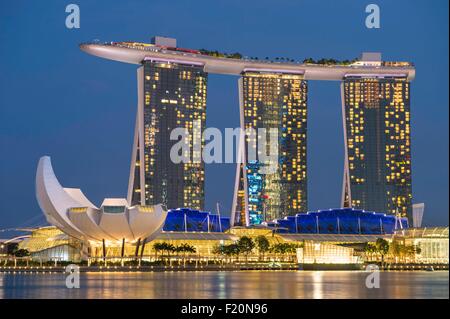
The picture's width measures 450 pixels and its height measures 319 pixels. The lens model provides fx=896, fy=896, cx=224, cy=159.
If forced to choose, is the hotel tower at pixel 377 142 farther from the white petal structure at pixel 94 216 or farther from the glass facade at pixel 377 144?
the white petal structure at pixel 94 216

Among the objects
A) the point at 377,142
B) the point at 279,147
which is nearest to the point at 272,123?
the point at 279,147

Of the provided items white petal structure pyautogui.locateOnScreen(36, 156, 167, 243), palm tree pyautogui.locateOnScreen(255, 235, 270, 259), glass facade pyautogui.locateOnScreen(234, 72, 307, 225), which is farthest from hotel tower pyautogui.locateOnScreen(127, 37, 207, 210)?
white petal structure pyautogui.locateOnScreen(36, 156, 167, 243)

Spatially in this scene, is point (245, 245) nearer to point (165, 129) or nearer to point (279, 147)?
point (165, 129)

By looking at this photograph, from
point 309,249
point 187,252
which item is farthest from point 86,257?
point 309,249

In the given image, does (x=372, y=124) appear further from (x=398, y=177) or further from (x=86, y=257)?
(x=86, y=257)

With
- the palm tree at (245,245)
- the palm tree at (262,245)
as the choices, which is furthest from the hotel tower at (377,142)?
the palm tree at (245,245)

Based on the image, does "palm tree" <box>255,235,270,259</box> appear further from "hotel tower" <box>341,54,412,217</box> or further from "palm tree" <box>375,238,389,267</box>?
"hotel tower" <box>341,54,412,217</box>
